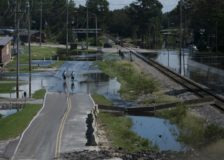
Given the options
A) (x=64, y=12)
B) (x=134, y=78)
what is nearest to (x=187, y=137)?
(x=134, y=78)

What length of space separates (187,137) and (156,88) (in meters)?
27.4

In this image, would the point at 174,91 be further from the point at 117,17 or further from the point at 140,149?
the point at 117,17

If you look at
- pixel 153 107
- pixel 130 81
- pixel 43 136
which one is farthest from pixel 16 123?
pixel 130 81

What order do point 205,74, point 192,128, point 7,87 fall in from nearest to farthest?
point 192,128 < point 7,87 < point 205,74

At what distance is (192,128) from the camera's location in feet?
112

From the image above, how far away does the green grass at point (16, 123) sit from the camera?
32.2 m

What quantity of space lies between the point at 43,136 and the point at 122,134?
5.66m

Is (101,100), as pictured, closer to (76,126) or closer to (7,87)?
(7,87)

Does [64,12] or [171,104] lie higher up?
[64,12]

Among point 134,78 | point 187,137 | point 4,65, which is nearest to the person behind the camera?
point 187,137

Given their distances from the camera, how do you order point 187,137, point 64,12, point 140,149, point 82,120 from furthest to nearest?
point 64,12
point 82,120
point 187,137
point 140,149

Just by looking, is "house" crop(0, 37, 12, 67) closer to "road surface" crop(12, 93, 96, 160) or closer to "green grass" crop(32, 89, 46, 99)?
"green grass" crop(32, 89, 46, 99)

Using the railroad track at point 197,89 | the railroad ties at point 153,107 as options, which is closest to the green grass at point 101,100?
the railroad ties at point 153,107

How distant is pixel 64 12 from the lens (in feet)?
643
